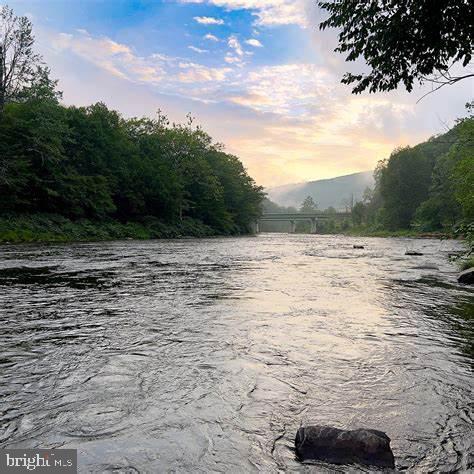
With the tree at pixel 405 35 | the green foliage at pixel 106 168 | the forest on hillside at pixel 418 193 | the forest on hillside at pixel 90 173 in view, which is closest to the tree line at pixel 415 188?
the forest on hillside at pixel 418 193

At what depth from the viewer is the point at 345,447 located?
3096mm

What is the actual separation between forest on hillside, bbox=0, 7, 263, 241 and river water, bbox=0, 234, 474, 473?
28513mm

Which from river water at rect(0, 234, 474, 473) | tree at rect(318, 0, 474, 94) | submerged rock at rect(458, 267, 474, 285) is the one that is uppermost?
tree at rect(318, 0, 474, 94)

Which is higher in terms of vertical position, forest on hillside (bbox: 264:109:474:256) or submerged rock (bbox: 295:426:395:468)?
forest on hillside (bbox: 264:109:474:256)

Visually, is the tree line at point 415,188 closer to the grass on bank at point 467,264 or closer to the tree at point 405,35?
the grass on bank at point 467,264

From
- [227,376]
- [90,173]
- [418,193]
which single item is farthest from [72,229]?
[418,193]

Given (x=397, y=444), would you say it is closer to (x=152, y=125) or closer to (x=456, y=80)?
(x=456, y=80)

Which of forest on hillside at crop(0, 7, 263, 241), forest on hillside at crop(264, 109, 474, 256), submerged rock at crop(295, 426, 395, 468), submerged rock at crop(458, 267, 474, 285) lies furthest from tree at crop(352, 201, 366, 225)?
submerged rock at crop(295, 426, 395, 468)

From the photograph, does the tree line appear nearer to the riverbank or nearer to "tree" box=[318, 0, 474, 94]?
the riverbank

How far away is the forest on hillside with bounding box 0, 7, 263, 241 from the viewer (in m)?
37.2

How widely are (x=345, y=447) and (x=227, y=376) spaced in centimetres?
200

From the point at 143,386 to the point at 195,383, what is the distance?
0.59 m

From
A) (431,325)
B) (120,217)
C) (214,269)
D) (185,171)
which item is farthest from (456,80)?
(185,171)

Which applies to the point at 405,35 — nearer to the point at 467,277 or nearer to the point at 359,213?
the point at 467,277
